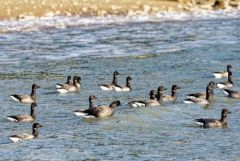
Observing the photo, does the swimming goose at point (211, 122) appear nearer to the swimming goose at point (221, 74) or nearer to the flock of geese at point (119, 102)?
the flock of geese at point (119, 102)

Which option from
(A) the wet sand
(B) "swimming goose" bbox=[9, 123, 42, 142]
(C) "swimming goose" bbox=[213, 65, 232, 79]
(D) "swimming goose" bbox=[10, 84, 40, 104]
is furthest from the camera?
(A) the wet sand

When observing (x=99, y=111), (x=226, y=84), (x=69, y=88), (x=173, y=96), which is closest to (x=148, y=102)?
(x=173, y=96)

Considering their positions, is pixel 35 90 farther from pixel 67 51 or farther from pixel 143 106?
pixel 67 51

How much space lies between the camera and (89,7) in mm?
72750

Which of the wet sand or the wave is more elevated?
the wet sand

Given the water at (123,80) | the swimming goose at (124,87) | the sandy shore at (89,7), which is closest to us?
the water at (123,80)

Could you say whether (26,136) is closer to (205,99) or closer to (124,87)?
(205,99)

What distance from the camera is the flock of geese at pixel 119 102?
2914 centimetres

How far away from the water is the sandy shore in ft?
8.54

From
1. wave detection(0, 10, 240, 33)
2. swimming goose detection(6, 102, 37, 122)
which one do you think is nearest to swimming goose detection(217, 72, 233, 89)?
swimming goose detection(6, 102, 37, 122)

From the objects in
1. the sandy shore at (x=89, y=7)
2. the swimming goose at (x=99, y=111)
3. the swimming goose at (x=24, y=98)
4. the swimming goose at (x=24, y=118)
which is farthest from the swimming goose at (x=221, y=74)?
the sandy shore at (x=89, y=7)

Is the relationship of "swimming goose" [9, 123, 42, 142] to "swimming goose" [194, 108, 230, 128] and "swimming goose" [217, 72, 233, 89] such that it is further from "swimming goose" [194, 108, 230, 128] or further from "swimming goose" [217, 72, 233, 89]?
"swimming goose" [217, 72, 233, 89]

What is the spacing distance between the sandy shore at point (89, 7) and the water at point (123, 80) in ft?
8.54

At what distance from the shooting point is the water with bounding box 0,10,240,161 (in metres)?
26.1
